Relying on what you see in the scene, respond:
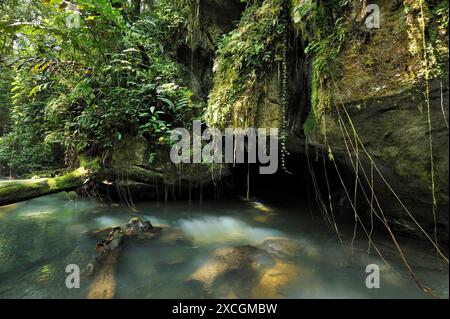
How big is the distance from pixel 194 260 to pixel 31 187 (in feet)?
9.64

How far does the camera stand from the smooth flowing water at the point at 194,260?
3100 millimetres

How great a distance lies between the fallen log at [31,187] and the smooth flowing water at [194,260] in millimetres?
1002

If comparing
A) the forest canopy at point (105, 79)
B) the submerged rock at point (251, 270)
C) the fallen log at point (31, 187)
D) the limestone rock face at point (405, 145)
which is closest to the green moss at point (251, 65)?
the limestone rock face at point (405, 145)

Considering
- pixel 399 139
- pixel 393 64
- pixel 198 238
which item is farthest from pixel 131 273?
Result: pixel 393 64

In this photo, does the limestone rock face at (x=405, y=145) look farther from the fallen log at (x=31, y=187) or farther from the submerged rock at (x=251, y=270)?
the fallen log at (x=31, y=187)

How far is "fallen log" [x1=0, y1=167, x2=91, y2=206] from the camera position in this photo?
3779 millimetres

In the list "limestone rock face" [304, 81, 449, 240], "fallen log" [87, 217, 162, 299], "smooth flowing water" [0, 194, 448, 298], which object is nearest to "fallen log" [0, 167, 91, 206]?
"smooth flowing water" [0, 194, 448, 298]

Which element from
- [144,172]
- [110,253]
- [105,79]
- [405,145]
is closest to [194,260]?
[110,253]

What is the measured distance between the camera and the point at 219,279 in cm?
339

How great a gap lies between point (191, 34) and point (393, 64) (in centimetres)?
593

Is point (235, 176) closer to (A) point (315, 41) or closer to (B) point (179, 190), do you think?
(B) point (179, 190)

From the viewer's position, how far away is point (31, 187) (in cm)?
412

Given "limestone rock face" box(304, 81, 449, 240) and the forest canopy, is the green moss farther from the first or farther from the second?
the forest canopy
